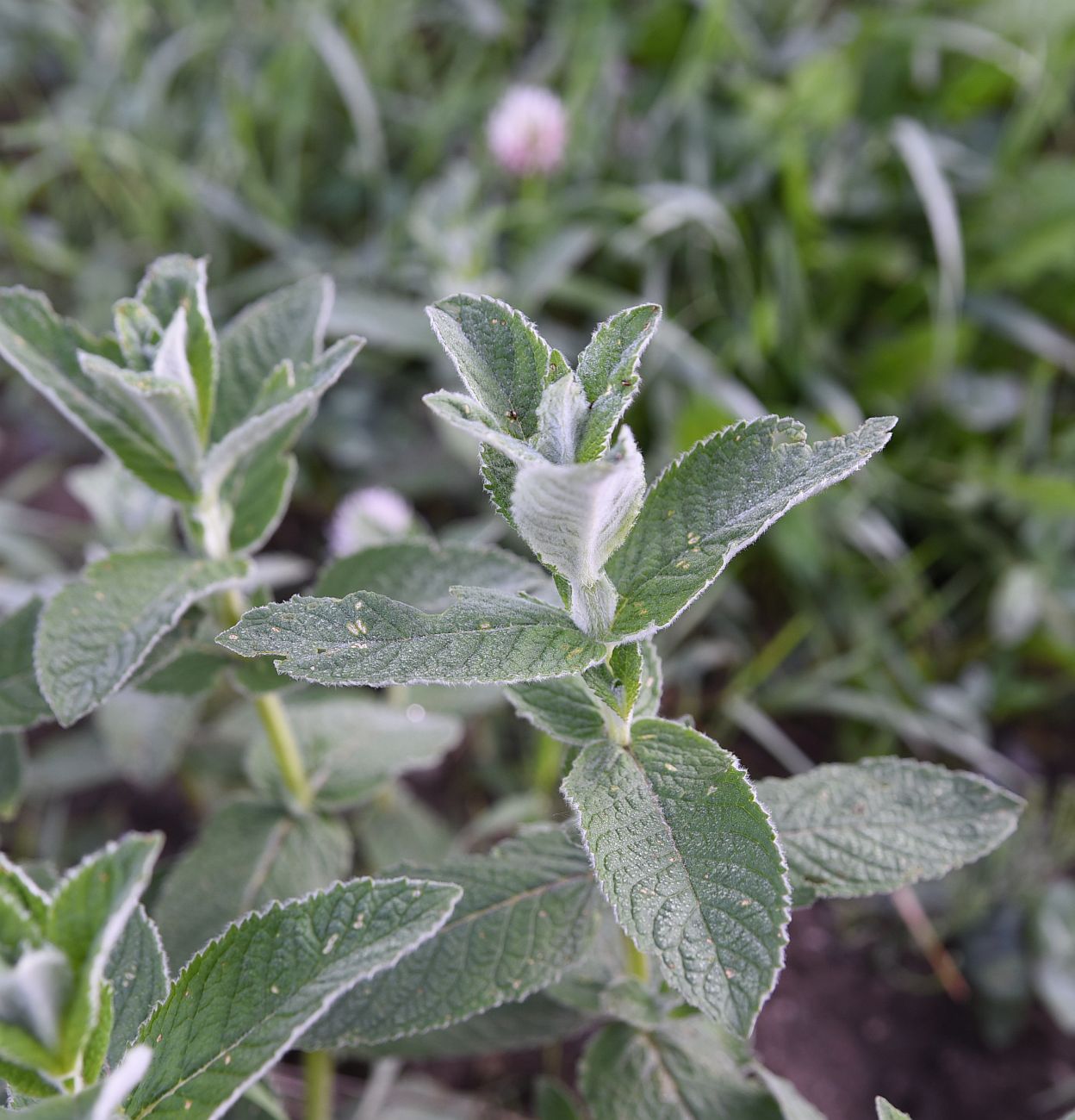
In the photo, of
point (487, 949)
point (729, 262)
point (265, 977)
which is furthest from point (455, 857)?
point (729, 262)

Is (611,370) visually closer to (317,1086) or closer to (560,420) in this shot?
(560,420)

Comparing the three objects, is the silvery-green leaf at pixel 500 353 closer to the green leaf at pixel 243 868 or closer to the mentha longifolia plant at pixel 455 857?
the mentha longifolia plant at pixel 455 857

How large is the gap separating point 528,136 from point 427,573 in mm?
1218

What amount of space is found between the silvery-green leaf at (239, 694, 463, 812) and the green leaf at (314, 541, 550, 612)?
0.20 metres

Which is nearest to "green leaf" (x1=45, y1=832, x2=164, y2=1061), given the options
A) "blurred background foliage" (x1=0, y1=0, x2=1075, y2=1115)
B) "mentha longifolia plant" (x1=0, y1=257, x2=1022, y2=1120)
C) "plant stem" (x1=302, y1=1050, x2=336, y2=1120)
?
"mentha longifolia plant" (x1=0, y1=257, x2=1022, y2=1120)

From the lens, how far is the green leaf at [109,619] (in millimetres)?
596

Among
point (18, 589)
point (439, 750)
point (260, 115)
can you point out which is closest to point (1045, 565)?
point (439, 750)

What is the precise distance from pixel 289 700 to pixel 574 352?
0.85 metres

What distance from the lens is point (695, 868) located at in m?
0.51

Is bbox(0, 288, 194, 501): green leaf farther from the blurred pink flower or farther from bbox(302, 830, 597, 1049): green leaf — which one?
the blurred pink flower

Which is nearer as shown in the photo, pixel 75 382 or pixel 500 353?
pixel 500 353

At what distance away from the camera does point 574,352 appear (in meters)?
1.64

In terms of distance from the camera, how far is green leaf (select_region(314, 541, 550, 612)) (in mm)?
666

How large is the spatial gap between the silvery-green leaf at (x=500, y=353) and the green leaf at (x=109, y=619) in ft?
0.74
